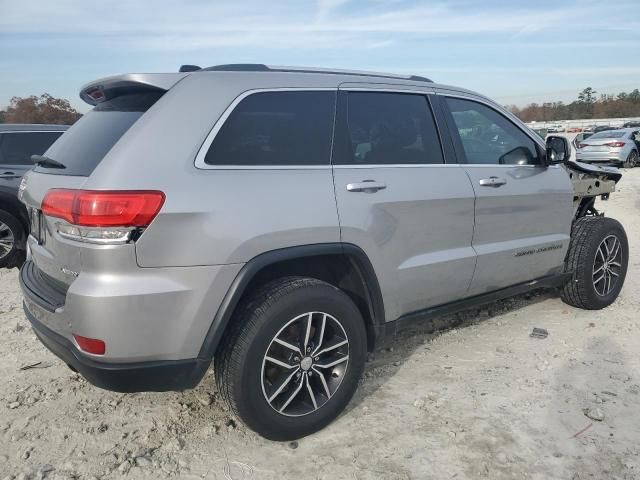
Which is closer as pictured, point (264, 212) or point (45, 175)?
point (264, 212)

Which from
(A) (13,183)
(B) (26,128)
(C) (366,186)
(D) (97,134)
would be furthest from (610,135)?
(D) (97,134)

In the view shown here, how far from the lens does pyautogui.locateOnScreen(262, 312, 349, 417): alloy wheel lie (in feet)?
8.96

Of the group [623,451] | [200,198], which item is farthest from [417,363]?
[200,198]

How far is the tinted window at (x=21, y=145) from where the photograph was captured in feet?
21.6

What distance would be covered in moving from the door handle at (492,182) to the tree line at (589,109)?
7232 centimetres

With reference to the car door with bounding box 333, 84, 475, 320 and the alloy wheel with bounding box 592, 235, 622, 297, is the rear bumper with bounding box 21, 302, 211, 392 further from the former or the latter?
the alloy wheel with bounding box 592, 235, 622, 297

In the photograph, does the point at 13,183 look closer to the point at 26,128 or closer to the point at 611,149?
the point at 26,128

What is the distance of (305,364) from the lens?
111 inches

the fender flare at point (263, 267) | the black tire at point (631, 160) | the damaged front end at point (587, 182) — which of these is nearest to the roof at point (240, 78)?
the fender flare at point (263, 267)

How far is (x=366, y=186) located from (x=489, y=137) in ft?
4.63

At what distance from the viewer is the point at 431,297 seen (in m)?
3.40

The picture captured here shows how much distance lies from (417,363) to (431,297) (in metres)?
0.64

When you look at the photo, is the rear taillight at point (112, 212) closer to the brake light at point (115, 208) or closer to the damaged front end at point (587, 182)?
the brake light at point (115, 208)

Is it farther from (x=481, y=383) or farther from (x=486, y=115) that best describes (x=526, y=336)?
(x=486, y=115)
